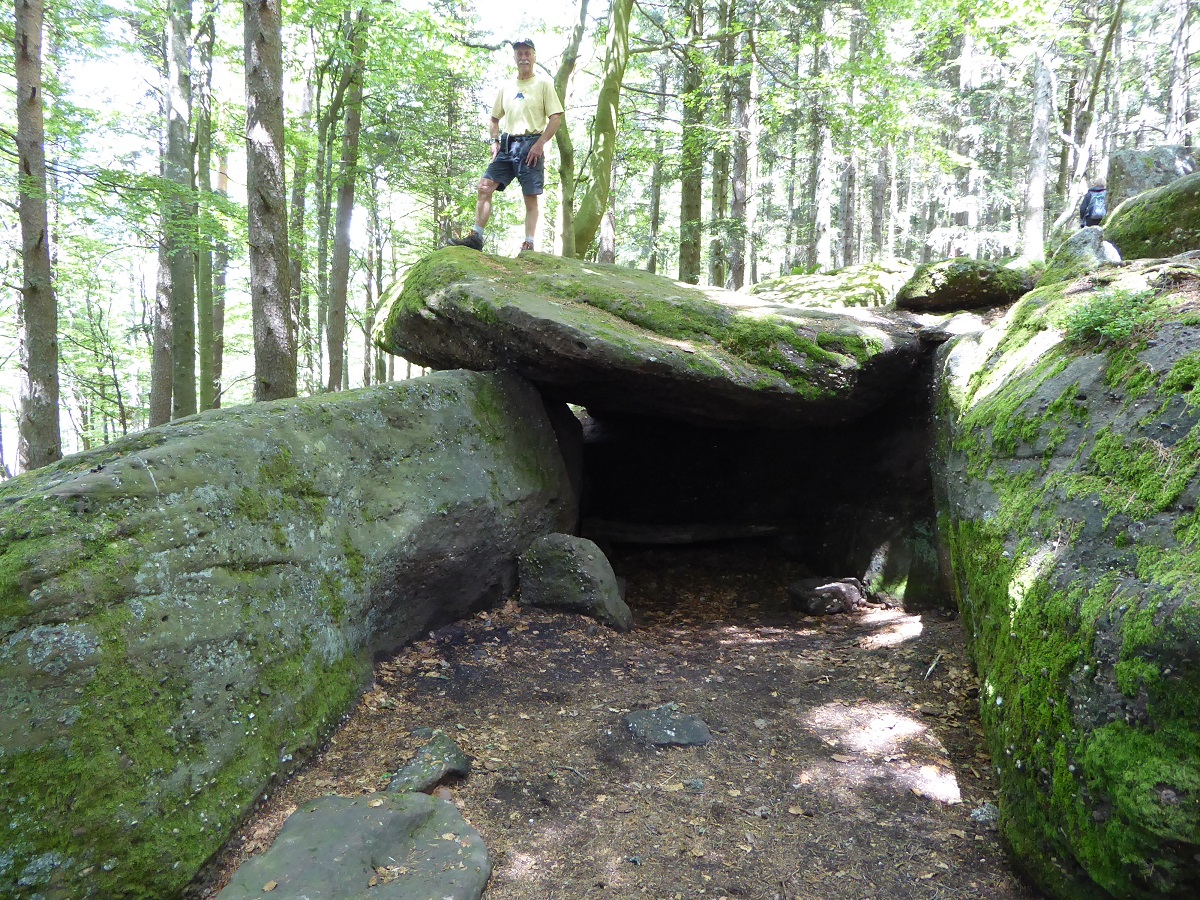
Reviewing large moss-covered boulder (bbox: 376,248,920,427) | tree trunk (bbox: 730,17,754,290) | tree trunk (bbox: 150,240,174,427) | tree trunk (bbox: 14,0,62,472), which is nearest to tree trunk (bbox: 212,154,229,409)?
tree trunk (bbox: 150,240,174,427)

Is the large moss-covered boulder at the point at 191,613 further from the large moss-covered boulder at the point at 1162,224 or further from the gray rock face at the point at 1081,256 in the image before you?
the large moss-covered boulder at the point at 1162,224

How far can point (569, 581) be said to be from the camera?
6062mm

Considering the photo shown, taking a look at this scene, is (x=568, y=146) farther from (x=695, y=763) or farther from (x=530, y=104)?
(x=695, y=763)

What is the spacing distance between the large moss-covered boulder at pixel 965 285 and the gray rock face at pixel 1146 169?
571cm

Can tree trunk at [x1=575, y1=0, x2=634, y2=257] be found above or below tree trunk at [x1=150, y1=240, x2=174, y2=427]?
above

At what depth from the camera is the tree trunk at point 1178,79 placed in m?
16.9

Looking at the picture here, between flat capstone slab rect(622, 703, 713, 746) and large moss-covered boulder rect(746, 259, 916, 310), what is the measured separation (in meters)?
6.67

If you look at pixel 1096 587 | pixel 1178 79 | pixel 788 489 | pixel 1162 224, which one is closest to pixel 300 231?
pixel 788 489

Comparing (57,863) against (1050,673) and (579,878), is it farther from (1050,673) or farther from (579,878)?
(1050,673)

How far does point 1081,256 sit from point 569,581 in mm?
5370

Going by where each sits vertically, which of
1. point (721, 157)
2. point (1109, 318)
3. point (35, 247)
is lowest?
point (1109, 318)

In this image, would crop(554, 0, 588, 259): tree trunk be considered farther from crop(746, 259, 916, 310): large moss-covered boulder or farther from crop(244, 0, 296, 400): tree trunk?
crop(244, 0, 296, 400): tree trunk

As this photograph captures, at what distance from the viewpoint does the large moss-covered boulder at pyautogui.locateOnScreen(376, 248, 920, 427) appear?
6270 mm

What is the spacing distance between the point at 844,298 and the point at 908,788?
759cm
